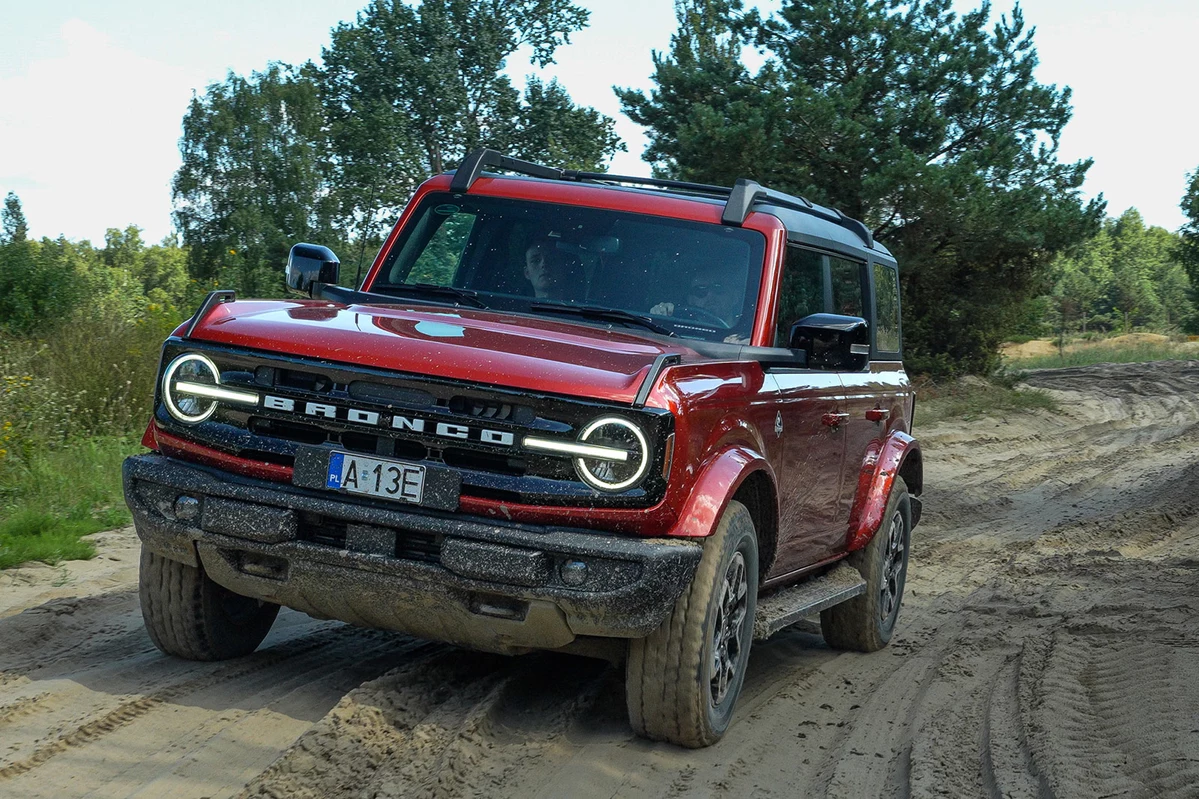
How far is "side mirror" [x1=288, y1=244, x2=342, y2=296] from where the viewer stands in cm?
528

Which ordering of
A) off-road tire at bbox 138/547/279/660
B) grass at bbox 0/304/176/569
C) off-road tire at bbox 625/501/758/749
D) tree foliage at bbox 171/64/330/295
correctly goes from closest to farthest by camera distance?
1. off-road tire at bbox 625/501/758/749
2. off-road tire at bbox 138/547/279/660
3. grass at bbox 0/304/176/569
4. tree foliage at bbox 171/64/330/295

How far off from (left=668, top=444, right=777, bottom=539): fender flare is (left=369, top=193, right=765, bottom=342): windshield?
2.53 feet

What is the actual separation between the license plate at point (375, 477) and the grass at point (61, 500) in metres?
3.53

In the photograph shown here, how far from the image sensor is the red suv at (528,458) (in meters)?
3.75

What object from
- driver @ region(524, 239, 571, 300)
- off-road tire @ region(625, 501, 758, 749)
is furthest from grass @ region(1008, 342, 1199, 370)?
off-road tire @ region(625, 501, 758, 749)

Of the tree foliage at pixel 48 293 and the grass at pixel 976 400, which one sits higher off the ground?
the tree foliage at pixel 48 293

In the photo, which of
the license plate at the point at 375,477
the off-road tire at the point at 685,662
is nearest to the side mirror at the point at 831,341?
the off-road tire at the point at 685,662

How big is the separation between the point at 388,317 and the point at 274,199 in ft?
106

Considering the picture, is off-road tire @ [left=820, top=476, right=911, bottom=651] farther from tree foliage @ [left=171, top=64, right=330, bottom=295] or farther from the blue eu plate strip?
tree foliage @ [left=171, top=64, right=330, bottom=295]

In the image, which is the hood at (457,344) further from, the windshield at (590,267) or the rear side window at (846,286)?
the rear side window at (846,286)

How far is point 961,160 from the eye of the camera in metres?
21.5

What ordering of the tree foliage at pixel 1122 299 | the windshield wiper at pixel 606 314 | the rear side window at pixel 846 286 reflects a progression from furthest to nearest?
the tree foliage at pixel 1122 299
the rear side window at pixel 846 286
the windshield wiper at pixel 606 314

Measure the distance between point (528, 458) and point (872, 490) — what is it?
9.20ft

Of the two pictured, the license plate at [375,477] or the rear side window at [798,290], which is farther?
the rear side window at [798,290]
